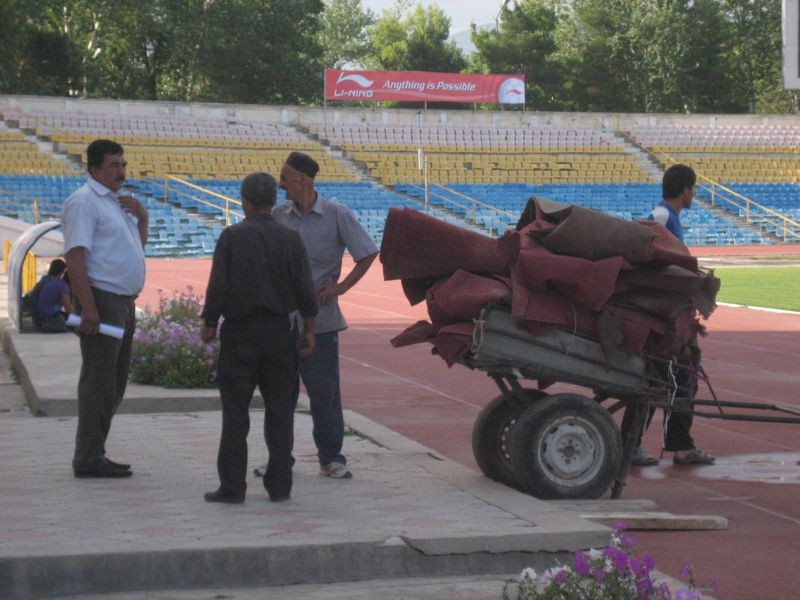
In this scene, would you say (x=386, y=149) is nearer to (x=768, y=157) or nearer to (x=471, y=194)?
(x=471, y=194)

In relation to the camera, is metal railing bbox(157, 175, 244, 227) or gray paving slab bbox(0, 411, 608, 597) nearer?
gray paving slab bbox(0, 411, 608, 597)

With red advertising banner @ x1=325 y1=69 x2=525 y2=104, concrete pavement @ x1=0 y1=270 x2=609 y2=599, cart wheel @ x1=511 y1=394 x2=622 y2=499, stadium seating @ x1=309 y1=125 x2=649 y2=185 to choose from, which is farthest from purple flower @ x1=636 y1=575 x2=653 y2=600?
red advertising banner @ x1=325 y1=69 x2=525 y2=104

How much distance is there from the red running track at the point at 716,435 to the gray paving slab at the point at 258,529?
27.2 inches

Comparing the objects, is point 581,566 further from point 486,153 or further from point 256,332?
point 486,153

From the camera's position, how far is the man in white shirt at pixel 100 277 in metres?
7.25

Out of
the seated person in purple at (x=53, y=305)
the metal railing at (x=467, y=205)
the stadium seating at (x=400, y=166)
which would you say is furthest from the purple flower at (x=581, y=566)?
the metal railing at (x=467, y=205)

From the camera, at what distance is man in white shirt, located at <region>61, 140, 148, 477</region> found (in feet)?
23.8

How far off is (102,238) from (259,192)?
1002mm

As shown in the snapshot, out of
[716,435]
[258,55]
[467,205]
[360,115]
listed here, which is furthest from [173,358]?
[258,55]

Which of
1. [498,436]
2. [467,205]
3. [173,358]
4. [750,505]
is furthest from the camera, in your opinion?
[467,205]

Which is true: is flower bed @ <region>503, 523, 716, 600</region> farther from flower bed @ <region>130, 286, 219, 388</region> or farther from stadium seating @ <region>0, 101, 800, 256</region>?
stadium seating @ <region>0, 101, 800, 256</region>

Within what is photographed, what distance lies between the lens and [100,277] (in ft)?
24.0

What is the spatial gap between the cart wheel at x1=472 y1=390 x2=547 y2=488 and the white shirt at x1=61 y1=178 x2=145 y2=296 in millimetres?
2053

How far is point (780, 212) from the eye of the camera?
52656mm
